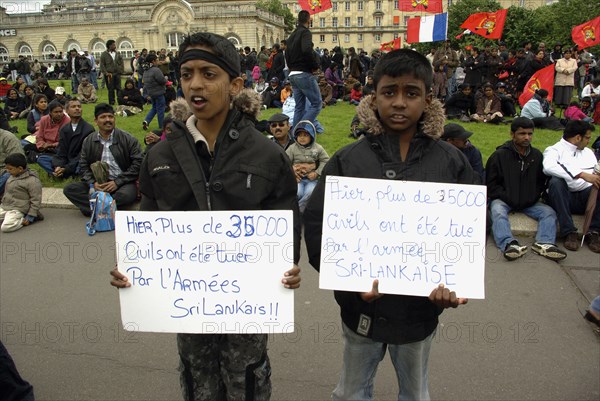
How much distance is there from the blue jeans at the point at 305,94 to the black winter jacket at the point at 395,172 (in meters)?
5.60

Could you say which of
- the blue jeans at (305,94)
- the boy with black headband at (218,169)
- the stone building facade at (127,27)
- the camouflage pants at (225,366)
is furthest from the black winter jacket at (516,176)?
the stone building facade at (127,27)

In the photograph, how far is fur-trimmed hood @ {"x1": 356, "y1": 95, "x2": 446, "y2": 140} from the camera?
207 centimetres

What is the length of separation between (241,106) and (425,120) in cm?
86

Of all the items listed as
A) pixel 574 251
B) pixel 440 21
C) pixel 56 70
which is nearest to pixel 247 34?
pixel 56 70

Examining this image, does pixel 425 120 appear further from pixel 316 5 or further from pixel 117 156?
pixel 316 5

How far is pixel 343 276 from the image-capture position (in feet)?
6.56

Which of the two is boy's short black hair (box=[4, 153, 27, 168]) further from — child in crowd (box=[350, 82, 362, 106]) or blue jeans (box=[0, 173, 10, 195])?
child in crowd (box=[350, 82, 362, 106])

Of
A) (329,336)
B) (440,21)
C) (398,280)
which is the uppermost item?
(440,21)

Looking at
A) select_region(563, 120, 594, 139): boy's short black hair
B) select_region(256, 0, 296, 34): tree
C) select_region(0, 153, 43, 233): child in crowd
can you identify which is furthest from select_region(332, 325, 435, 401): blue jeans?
select_region(256, 0, 296, 34): tree

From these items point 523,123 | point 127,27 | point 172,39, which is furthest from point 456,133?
point 127,27

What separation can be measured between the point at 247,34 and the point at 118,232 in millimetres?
61621

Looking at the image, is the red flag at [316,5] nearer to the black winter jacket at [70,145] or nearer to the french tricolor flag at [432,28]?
the french tricolor flag at [432,28]

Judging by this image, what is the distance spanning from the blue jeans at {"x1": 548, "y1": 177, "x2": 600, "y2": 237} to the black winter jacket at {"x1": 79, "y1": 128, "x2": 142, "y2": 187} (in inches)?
219

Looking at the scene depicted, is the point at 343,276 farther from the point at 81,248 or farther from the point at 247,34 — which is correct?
the point at 247,34
